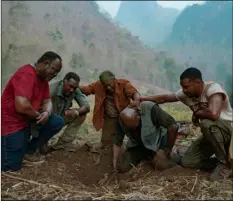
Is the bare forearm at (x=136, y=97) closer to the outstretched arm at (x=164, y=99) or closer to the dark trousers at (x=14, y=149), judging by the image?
the outstretched arm at (x=164, y=99)

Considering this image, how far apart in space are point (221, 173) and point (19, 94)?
Result: 2.17m

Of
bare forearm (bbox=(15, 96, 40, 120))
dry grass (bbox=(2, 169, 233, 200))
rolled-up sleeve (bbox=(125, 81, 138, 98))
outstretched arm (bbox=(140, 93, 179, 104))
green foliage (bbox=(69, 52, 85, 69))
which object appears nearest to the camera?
dry grass (bbox=(2, 169, 233, 200))

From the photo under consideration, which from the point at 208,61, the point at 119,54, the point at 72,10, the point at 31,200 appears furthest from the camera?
the point at 208,61

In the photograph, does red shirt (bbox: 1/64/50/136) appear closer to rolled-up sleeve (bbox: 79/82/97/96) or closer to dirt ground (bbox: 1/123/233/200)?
dirt ground (bbox: 1/123/233/200)

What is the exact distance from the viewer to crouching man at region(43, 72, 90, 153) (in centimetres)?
488

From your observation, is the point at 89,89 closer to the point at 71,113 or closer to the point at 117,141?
the point at 71,113

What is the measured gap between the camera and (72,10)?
47656 millimetres

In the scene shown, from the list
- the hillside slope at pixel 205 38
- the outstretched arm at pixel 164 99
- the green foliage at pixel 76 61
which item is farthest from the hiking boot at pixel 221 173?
the hillside slope at pixel 205 38

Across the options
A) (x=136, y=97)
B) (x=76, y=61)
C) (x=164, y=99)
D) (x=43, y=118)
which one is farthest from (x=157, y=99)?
(x=76, y=61)

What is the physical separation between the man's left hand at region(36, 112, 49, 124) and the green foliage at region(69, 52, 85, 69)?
97.6ft

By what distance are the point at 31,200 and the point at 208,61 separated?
179 ft

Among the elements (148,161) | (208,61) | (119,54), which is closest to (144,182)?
(148,161)

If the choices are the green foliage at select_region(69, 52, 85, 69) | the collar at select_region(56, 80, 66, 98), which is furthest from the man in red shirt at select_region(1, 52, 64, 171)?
the green foliage at select_region(69, 52, 85, 69)

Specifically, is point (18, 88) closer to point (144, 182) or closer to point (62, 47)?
point (144, 182)
